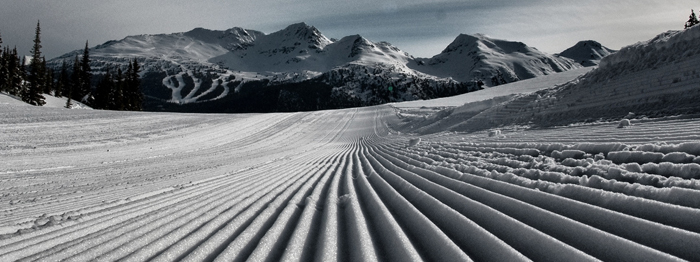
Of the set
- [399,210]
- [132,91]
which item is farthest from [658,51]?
[132,91]

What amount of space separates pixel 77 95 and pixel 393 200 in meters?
73.4

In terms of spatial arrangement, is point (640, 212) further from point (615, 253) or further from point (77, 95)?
point (77, 95)

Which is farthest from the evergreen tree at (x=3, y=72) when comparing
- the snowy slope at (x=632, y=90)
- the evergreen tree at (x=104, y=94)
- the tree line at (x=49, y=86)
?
the snowy slope at (x=632, y=90)

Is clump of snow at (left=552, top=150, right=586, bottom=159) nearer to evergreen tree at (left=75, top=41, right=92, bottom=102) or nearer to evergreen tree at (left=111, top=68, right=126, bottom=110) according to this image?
evergreen tree at (left=111, top=68, right=126, bottom=110)

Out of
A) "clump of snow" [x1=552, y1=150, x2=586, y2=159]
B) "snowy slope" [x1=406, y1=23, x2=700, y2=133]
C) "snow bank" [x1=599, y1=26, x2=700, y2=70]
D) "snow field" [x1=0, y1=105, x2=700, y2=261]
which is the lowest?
"snow field" [x1=0, y1=105, x2=700, y2=261]

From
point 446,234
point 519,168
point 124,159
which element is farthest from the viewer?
point 124,159

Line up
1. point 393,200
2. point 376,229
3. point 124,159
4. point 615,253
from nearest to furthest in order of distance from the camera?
point 615,253 < point 376,229 < point 393,200 < point 124,159

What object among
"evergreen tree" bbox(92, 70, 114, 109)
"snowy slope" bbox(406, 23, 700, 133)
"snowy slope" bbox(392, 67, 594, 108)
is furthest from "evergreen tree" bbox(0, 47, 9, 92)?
"snowy slope" bbox(406, 23, 700, 133)

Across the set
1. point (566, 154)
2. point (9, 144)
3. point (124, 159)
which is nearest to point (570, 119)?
point (566, 154)

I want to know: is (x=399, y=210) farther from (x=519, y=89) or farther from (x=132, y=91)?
(x=132, y=91)

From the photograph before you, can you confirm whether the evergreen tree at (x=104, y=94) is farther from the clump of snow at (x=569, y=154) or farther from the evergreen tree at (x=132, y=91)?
the clump of snow at (x=569, y=154)

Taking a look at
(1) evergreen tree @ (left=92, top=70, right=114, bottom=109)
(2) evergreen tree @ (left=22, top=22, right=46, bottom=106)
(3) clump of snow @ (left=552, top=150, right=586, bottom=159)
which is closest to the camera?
(3) clump of snow @ (left=552, top=150, right=586, bottom=159)

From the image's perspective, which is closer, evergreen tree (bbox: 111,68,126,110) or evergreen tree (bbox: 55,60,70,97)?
evergreen tree (bbox: 111,68,126,110)

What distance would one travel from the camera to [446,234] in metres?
2.36
